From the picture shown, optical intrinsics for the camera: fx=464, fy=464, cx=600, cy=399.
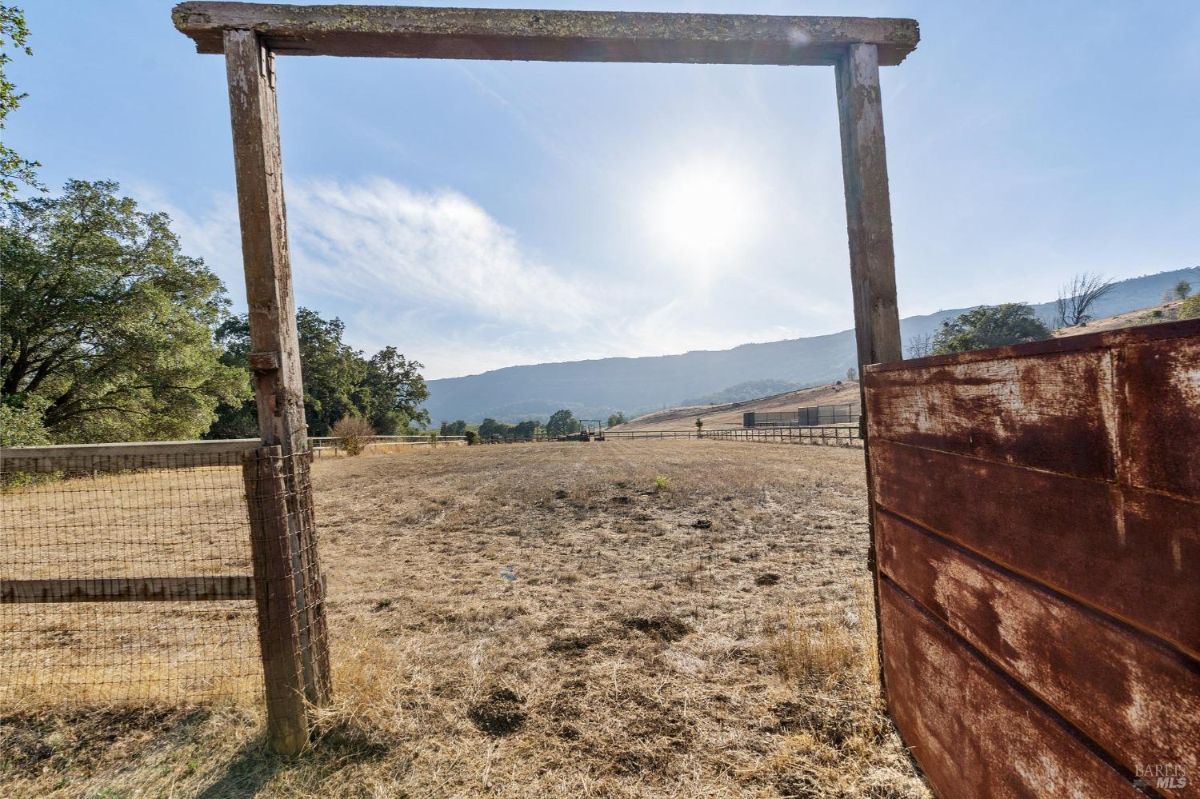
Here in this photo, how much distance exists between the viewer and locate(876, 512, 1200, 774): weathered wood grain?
2.98 ft

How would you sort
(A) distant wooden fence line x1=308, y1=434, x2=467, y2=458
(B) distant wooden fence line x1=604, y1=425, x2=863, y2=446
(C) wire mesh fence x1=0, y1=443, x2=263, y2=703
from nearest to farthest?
(C) wire mesh fence x1=0, y1=443, x2=263, y2=703
(A) distant wooden fence line x1=308, y1=434, x2=467, y2=458
(B) distant wooden fence line x1=604, y1=425, x2=863, y2=446

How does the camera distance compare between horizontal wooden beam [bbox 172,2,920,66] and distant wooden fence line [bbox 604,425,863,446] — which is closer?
horizontal wooden beam [bbox 172,2,920,66]

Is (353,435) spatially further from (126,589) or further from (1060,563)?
(1060,563)

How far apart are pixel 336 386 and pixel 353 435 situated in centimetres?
1614

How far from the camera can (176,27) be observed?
2.46m

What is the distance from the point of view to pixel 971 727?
1614 mm

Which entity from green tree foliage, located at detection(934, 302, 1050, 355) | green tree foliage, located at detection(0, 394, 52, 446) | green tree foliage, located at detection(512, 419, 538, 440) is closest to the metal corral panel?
green tree foliage, located at detection(0, 394, 52, 446)

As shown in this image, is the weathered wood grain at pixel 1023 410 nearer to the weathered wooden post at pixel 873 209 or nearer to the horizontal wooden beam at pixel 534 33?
the weathered wooden post at pixel 873 209

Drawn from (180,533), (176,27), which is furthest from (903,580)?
(180,533)

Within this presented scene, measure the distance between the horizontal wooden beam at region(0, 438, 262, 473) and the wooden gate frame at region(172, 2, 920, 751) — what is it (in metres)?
0.33

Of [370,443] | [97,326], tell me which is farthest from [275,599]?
[370,443]

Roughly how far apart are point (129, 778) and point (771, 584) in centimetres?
482

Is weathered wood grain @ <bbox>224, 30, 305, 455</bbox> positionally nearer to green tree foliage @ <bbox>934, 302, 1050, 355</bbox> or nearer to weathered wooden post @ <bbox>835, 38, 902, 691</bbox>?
weathered wooden post @ <bbox>835, 38, 902, 691</bbox>

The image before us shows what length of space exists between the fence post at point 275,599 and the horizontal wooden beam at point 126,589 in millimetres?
149
